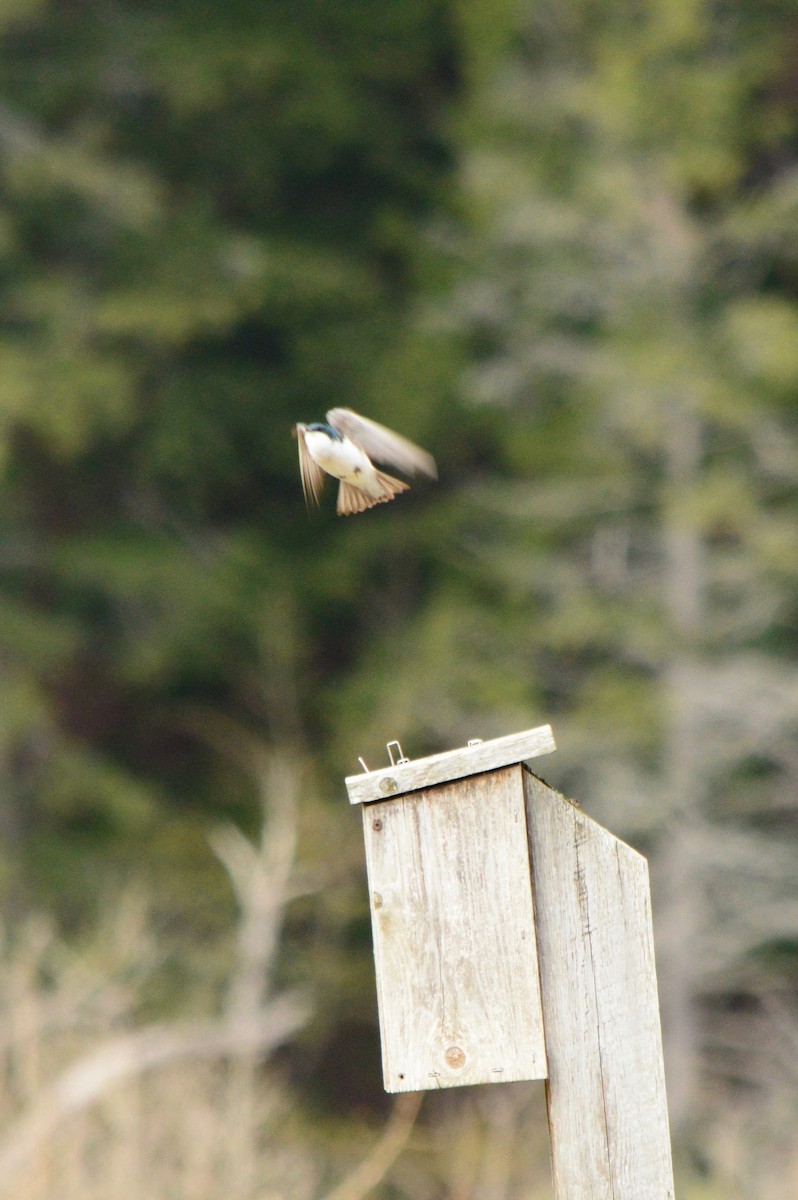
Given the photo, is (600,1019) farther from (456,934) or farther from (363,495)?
(363,495)

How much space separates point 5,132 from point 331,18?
3.47 m

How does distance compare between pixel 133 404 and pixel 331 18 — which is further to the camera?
pixel 331 18

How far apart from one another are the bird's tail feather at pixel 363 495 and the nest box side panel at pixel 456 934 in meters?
0.82

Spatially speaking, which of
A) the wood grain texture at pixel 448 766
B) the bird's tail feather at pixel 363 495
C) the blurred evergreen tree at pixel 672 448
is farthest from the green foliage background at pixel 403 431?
the wood grain texture at pixel 448 766

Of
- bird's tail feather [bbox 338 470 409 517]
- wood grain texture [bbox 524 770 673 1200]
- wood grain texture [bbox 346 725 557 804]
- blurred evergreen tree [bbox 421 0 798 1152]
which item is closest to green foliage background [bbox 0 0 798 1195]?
blurred evergreen tree [bbox 421 0 798 1152]

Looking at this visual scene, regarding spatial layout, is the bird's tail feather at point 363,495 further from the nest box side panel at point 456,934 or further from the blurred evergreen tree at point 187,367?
the blurred evergreen tree at point 187,367

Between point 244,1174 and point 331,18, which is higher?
point 331,18

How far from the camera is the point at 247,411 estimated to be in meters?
12.1

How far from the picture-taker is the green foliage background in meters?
9.13

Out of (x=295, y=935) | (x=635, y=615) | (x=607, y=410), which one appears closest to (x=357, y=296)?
(x=607, y=410)

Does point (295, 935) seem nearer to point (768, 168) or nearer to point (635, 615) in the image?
point (635, 615)

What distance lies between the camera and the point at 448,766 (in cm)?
210

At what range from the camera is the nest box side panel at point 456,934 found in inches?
83.9

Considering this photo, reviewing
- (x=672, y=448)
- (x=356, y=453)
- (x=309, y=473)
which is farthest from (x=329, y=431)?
(x=672, y=448)
